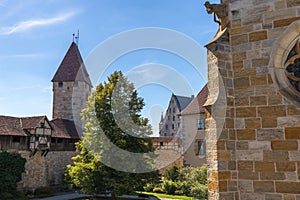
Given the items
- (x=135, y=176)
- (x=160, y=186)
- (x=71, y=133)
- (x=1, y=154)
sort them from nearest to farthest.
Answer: (x=135, y=176)
(x=1, y=154)
(x=160, y=186)
(x=71, y=133)

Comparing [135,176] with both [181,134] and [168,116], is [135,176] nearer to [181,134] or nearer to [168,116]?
[181,134]

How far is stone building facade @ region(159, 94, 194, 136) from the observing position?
1131 inches

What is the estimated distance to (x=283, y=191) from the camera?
3.65 metres

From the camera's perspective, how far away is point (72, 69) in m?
26.9

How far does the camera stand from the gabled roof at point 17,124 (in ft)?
53.5

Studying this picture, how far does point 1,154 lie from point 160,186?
1006 centimetres

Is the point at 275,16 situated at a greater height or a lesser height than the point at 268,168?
greater

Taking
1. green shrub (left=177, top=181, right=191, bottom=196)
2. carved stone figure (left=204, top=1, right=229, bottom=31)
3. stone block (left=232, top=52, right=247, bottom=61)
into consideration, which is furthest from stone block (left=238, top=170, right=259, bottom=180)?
green shrub (left=177, top=181, right=191, bottom=196)

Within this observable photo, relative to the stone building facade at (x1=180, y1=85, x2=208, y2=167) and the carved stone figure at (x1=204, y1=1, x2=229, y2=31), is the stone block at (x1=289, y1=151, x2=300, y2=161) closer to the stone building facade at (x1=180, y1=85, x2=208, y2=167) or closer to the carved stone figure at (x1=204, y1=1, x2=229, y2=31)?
the carved stone figure at (x1=204, y1=1, x2=229, y2=31)

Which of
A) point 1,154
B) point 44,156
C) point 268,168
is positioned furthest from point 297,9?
point 44,156

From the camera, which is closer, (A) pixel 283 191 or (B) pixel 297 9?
(A) pixel 283 191

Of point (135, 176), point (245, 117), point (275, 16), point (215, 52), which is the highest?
point (275, 16)

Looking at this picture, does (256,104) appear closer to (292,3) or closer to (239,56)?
(239,56)

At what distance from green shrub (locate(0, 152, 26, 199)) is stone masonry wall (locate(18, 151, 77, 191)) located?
1.18 meters
